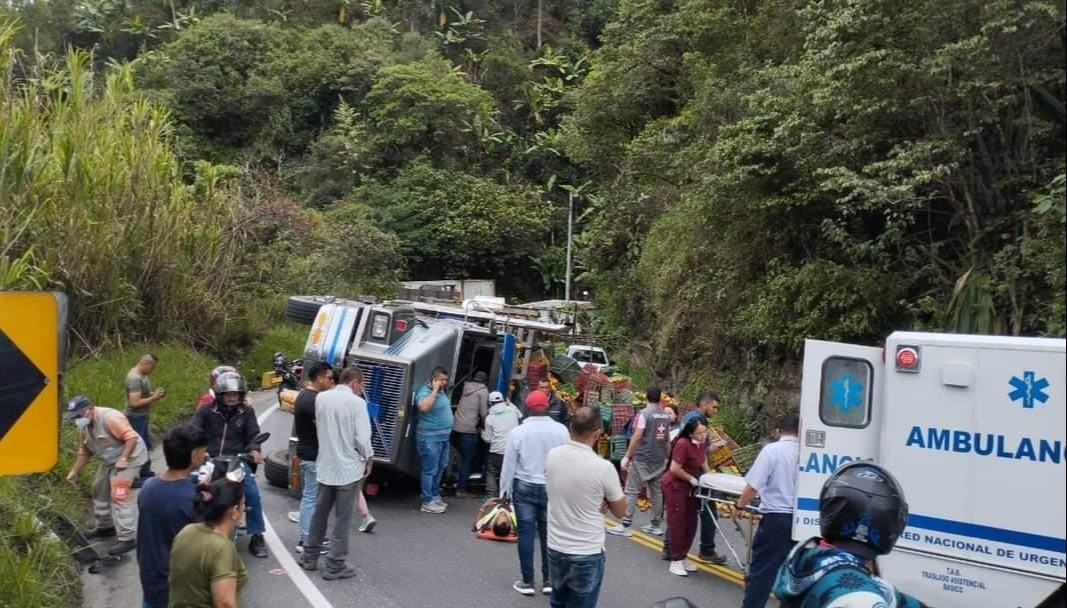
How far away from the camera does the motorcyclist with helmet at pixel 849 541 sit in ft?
8.30

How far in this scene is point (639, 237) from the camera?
1016 inches

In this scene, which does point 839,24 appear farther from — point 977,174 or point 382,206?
point 382,206

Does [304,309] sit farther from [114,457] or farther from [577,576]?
[577,576]

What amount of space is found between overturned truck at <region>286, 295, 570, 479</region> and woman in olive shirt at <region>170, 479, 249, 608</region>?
6.10 meters

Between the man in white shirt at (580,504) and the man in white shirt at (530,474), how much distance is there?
1.29 m

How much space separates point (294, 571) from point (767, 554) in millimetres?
4194

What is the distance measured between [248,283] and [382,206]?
18849mm

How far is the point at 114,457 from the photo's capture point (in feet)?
27.3

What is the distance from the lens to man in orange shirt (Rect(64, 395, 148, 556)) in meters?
8.16

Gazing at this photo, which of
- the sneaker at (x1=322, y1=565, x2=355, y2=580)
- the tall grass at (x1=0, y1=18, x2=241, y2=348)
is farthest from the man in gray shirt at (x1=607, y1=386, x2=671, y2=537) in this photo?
the tall grass at (x1=0, y1=18, x2=241, y2=348)

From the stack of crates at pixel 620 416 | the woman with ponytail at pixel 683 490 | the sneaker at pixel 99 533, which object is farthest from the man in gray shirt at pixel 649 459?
the sneaker at pixel 99 533

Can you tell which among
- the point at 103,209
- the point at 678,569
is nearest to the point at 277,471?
the point at 678,569

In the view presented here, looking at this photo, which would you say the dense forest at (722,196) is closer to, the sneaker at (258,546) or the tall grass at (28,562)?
the tall grass at (28,562)

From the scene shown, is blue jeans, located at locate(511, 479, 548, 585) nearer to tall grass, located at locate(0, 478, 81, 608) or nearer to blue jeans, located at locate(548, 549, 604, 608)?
blue jeans, located at locate(548, 549, 604, 608)
